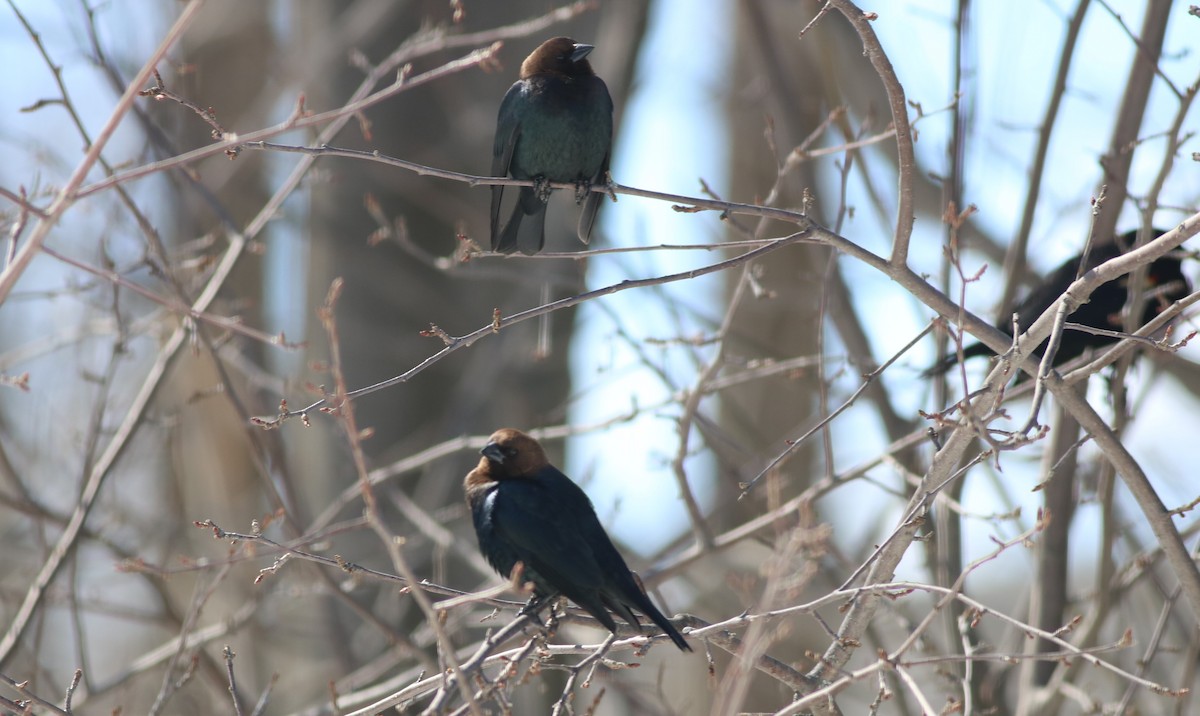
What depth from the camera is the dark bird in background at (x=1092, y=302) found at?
183 inches

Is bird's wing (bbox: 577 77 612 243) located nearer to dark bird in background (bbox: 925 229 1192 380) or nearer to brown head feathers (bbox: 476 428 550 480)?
brown head feathers (bbox: 476 428 550 480)

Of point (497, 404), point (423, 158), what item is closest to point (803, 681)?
point (497, 404)

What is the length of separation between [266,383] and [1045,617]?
11.6 feet

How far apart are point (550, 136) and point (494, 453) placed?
1.19m

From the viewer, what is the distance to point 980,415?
8.83ft

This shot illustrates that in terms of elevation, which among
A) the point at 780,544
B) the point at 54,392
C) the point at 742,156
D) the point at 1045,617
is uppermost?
the point at 742,156

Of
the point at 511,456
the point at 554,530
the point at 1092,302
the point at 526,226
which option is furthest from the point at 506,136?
the point at 1092,302

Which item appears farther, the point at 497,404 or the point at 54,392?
the point at 54,392

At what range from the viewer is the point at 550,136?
419 cm

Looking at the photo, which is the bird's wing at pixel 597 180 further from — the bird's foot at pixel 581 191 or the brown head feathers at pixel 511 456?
the brown head feathers at pixel 511 456

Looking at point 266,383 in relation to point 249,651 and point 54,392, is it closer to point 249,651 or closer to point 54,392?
point 54,392

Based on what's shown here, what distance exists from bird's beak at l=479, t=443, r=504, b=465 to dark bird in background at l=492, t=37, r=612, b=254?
815 mm

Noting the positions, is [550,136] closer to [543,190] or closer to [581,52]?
[543,190]

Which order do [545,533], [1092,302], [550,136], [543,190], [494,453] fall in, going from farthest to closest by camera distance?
1. [1092,302]
2. [543,190]
3. [550,136]
4. [494,453]
5. [545,533]
